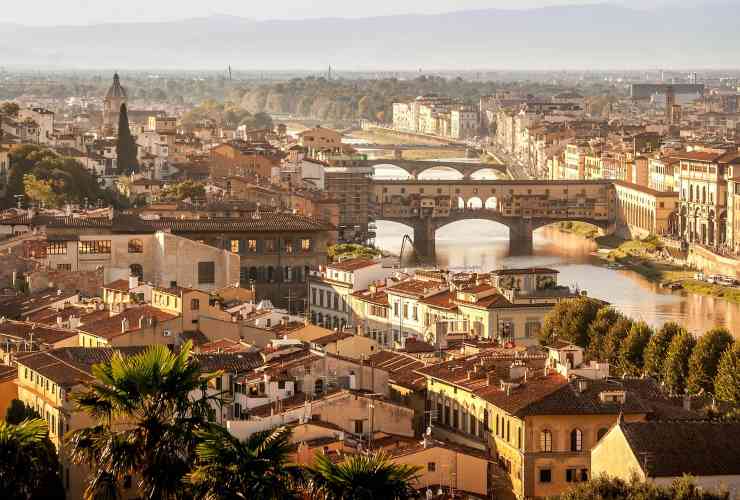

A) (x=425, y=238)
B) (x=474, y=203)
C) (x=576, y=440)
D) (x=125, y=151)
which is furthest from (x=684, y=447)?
(x=474, y=203)

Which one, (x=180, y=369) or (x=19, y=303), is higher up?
(x=180, y=369)

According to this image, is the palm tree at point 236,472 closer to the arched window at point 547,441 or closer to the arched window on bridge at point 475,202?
the arched window at point 547,441

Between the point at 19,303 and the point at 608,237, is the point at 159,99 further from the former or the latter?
the point at 19,303

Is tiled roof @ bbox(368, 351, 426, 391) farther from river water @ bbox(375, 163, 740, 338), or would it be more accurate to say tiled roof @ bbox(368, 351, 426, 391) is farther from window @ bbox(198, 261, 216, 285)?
river water @ bbox(375, 163, 740, 338)

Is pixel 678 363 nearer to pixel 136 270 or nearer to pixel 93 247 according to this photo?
pixel 136 270

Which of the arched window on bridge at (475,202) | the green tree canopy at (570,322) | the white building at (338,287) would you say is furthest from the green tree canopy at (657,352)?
the arched window on bridge at (475,202)

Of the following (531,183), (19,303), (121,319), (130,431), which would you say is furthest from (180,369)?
(531,183)
